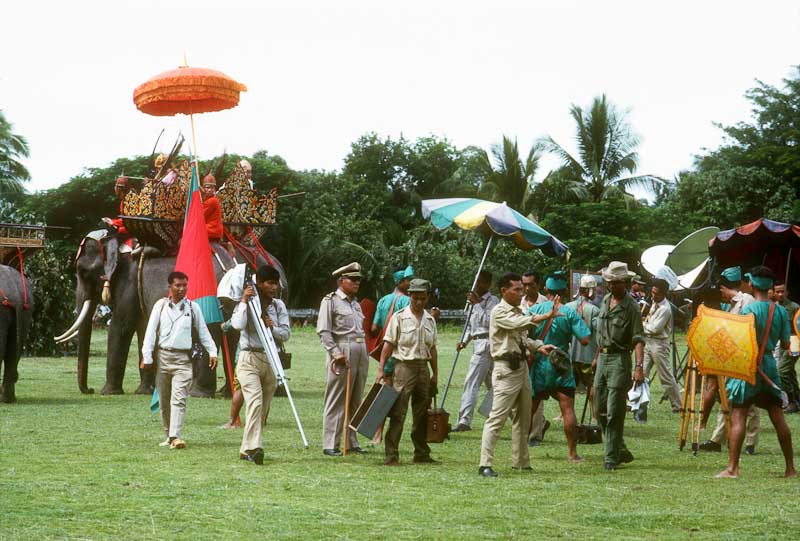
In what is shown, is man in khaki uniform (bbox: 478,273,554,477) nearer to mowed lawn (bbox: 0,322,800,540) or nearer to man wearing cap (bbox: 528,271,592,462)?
man wearing cap (bbox: 528,271,592,462)

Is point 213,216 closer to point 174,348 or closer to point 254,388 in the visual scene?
point 174,348

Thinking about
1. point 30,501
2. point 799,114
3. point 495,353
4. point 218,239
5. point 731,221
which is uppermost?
point 799,114

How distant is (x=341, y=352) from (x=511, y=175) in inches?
1455

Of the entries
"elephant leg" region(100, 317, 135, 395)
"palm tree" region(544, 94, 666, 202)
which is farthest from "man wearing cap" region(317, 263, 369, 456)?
"palm tree" region(544, 94, 666, 202)

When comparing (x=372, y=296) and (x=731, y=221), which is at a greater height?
(x=731, y=221)

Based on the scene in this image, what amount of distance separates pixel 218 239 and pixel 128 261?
69.6 inches

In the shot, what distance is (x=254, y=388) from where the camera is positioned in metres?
10.6

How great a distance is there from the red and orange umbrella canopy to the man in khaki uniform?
8.06m

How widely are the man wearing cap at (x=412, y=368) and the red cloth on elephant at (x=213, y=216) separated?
7.28 meters

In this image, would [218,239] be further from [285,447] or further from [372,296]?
[372,296]

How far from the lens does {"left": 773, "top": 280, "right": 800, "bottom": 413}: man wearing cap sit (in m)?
14.4

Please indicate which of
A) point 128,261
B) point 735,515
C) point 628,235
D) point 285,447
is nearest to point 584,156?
point 628,235

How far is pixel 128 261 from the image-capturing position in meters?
18.9

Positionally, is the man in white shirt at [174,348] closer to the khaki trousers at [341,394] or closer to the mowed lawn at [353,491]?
the mowed lawn at [353,491]
